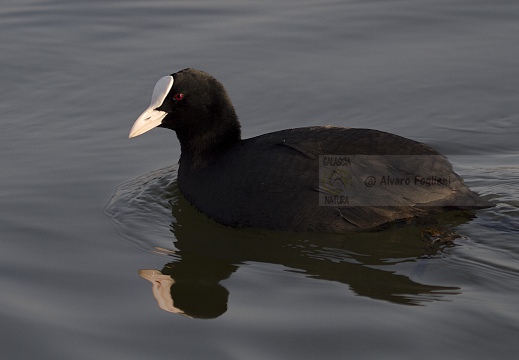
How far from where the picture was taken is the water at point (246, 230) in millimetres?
4973

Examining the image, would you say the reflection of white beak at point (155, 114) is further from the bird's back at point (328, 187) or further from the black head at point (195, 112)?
the bird's back at point (328, 187)

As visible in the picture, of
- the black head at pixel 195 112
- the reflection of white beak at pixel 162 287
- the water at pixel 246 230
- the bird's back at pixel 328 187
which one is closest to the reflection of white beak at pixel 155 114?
the black head at pixel 195 112

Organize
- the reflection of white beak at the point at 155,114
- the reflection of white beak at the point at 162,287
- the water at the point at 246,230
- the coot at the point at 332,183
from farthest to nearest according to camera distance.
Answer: the reflection of white beak at the point at 155,114 → the coot at the point at 332,183 → the reflection of white beak at the point at 162,287 → the water at the point at 246,230

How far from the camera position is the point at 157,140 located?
795cm

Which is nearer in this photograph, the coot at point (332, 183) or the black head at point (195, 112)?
the coot at point (332, 183)

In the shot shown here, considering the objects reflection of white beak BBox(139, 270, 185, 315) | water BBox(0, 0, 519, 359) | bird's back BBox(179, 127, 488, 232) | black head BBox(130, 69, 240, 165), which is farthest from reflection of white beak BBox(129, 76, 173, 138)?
reflection of white beak BBox(139, 270, 185, 315)

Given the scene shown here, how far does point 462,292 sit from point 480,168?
2.05 meters

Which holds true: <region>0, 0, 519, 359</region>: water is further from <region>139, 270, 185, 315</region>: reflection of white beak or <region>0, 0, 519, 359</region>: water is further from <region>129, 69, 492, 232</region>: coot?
<region>129, 69, 492, 232</region>: coot

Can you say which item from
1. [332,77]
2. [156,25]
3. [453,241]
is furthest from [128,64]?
[453,241]

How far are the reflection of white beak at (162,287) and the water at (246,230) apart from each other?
0.03 metres

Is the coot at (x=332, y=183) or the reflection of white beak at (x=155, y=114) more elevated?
the reflection of white beak at (x=155, y=114)

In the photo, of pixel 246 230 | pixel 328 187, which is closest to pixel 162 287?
pixel 246 230

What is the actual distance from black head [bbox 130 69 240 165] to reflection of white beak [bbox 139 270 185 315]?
1.18m

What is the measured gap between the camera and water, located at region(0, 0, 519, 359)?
16.3 ft
